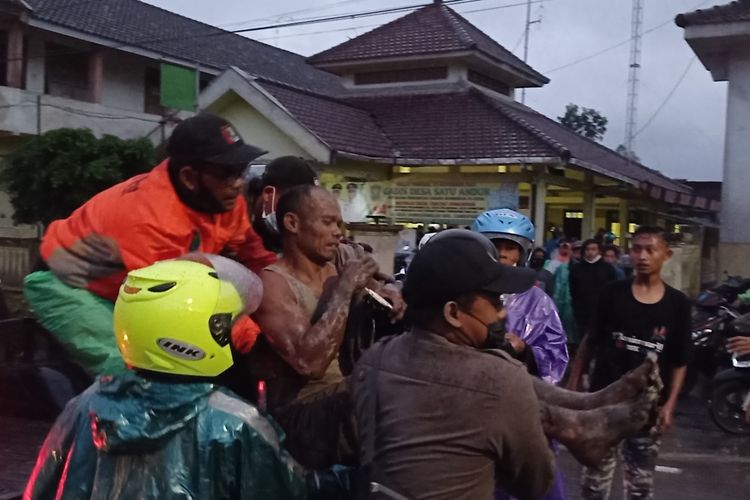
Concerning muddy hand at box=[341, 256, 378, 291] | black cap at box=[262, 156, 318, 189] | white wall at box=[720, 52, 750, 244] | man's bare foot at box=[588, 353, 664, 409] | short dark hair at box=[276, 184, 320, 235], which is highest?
white wall at box=[720, 52, 750, 244]

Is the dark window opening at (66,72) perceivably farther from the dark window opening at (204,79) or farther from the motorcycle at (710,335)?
the motorcycle at (710,335)

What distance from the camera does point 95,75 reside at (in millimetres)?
20625

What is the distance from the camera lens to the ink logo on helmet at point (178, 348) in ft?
6.29

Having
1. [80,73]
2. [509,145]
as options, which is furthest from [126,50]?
[509,145]

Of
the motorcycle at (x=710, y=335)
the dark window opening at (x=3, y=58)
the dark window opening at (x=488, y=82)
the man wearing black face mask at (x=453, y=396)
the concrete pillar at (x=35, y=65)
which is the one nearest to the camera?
the man wearing black face mask at (x=453, y=396)

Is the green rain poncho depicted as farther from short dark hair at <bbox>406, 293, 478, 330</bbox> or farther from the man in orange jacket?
short dark hair at <bbox>406, 293, 478, 330</bbox>

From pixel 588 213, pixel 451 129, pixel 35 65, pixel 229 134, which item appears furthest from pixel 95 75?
pixel 229 134

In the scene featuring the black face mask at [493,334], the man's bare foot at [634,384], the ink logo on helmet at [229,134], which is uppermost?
the ink logo on helmet at [229,134]

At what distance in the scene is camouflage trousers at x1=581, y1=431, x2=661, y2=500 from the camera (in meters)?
4.34

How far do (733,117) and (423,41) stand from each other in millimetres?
6634

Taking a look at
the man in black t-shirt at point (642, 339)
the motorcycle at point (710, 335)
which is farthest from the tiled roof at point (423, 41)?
the man in black t-shirt at point (642, 339)

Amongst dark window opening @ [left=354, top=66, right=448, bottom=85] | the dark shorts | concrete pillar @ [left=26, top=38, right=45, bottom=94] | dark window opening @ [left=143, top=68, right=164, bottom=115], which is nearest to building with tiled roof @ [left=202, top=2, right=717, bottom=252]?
dark window opening @ [left=354, top=66, right=448, bottom=85]

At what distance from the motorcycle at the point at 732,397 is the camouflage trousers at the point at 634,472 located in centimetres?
379

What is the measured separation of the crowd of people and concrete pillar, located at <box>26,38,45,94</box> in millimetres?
19192
